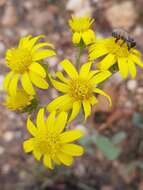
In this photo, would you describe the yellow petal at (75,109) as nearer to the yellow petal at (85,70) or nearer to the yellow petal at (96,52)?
the yellow petal at (85,70)

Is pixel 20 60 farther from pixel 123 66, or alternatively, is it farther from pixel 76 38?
pixel 123 66

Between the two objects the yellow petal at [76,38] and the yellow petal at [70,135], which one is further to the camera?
the yellow petal at [76,38]

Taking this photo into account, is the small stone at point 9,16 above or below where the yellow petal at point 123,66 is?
above

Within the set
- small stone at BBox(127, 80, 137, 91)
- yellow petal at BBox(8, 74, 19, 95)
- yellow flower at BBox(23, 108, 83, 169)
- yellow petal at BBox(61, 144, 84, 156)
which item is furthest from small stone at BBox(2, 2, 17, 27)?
yellow petal at BBox(61, 144, 84, 156)

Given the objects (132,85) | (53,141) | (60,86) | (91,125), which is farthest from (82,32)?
(132,85)

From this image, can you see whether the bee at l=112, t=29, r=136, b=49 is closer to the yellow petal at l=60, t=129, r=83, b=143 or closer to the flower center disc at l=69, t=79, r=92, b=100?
the flower center disc at l=69, t=79, r=92, b=100

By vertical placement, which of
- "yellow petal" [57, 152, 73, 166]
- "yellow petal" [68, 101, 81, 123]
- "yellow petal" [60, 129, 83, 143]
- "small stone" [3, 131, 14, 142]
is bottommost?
"yellow petal" [57, 152, 73, 166]

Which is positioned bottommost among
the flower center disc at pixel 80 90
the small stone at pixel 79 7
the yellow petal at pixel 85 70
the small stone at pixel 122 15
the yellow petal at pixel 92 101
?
the yellow petal at pixel 92 101

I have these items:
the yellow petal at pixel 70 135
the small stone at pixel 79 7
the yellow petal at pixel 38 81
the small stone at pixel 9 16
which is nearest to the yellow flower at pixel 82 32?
the yellow petal at pixel 38 81
